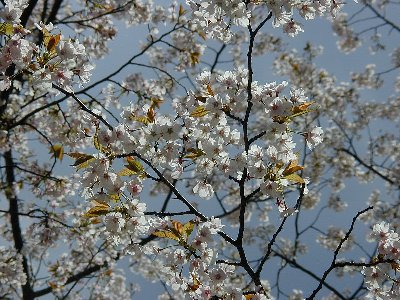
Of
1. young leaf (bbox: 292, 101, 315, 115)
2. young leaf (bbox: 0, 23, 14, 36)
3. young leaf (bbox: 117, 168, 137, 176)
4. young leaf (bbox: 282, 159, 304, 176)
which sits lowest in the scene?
young leaf (bbox: 117, 168, 137, 176)

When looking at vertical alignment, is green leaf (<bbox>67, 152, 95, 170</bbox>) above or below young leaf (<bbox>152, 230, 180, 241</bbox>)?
above

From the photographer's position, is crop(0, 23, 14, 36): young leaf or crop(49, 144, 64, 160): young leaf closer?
crop(0, 23, 14, 36): young leaf

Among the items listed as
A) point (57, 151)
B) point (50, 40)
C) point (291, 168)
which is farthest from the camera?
point (57, 151)

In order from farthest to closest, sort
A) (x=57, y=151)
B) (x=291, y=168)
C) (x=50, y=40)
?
(x=57, y=151) < (x=291, y=168) < (x=50, y=40)

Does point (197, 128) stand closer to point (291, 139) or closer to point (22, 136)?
point (291, 139)

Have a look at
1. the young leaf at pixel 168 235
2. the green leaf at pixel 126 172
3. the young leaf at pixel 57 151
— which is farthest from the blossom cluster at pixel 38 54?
the young leaf at pixel 57 151

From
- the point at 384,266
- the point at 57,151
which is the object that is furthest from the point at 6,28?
the point at 57,151

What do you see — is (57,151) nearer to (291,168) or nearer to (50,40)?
→ (50,40)

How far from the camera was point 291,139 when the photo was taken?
9.05 ft

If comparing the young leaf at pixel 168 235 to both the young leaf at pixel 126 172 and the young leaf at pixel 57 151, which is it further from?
the young leaf at pixel 57 151

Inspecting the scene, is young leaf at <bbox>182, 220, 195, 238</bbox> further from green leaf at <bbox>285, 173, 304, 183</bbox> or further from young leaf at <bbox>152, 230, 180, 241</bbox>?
green leaf at <bbox>285, 173, 304, 183</bbox>

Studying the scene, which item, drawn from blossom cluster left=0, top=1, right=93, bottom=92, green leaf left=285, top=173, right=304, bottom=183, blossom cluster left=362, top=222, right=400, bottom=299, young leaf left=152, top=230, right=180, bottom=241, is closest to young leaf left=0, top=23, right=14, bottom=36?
blossom cluster left=0, top=1, right=93, bottom=92

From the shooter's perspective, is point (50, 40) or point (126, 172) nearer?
point (50, 40)

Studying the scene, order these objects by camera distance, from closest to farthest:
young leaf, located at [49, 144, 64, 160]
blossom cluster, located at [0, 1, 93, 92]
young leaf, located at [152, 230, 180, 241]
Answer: blossom cluster, located at [0, 1, 93, 92] < young leaf, located at [152, 230, 180, 241] < young leaf, located at [49, 144, 64, 160]
